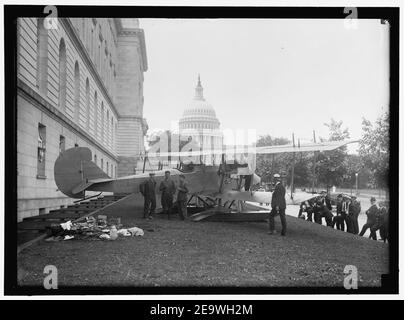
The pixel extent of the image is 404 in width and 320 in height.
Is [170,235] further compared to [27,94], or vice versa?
[170,235]

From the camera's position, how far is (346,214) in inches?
331

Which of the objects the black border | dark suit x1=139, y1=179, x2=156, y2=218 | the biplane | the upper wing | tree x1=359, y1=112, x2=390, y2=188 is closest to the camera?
the black border

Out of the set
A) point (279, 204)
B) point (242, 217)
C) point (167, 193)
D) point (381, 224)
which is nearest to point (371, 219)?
point (381, 224)

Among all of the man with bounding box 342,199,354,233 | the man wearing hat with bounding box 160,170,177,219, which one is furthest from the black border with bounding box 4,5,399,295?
the man wearing hat with bounding box 160,170,177,219

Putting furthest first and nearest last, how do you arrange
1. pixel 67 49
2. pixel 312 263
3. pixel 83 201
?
pixel 83 201 → pixel 67 49 → pixel 312 263

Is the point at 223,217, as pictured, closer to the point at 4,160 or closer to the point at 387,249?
the point at 387,249

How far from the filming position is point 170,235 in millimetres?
8180

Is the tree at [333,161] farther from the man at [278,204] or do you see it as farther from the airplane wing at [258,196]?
the man at [278,204]

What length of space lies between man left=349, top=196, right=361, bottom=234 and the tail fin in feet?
17.6

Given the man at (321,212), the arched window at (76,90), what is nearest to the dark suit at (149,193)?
the arched window at (76,90)

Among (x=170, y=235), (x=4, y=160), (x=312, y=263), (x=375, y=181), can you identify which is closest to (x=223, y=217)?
(x=170, y=235)

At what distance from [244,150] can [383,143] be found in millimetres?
Result: 2654

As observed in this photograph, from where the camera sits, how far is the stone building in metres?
7.20

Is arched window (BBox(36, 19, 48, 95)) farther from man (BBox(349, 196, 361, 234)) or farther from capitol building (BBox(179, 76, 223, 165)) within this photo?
man (BBox(349, 196, 361, 234))
